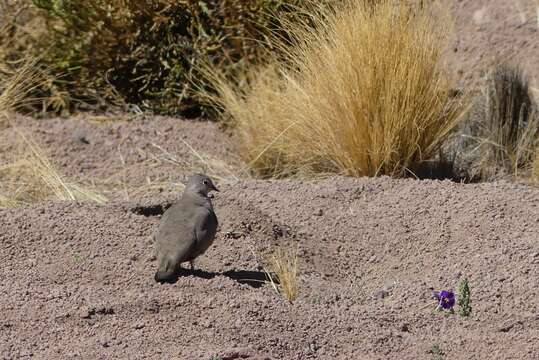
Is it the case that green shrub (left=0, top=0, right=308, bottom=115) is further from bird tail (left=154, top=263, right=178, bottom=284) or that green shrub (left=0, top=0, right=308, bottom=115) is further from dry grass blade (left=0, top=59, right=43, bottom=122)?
Answer: bird tail (left=154, top=263, right=178, bottom=284)

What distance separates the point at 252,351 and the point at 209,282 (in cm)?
77

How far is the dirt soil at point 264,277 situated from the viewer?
15.2ft

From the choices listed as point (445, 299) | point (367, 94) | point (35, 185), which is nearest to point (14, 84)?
point (35, 185)

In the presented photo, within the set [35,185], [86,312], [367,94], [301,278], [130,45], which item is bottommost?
[35,185]

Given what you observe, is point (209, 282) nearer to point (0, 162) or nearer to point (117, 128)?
point (0, 162)

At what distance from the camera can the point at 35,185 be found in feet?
23.6

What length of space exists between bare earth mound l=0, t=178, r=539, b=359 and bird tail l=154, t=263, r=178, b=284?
2.4 inches

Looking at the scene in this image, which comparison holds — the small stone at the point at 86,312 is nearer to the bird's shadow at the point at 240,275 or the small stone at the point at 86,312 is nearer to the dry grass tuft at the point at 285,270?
the bird's shadow at the point at 240,275

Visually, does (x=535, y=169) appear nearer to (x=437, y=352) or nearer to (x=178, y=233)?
(x=178, y=233)

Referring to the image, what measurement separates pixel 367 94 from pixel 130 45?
2.82m

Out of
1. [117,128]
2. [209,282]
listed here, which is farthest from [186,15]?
[209,282]

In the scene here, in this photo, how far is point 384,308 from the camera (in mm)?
5156

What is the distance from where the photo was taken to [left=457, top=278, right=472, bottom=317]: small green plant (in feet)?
16.3

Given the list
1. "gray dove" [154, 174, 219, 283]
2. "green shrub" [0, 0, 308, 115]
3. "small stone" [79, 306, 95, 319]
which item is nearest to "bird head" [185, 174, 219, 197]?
"gray dove" [154, 174, 219, 283]
